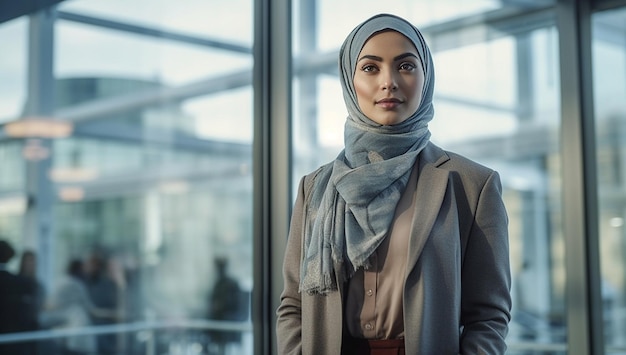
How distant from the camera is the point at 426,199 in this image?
1.75 metres

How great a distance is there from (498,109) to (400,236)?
2683mm

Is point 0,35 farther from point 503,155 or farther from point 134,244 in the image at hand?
point 503,155

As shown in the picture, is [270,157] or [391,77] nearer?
[391,77]

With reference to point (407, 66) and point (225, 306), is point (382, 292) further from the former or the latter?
point (225, 306)

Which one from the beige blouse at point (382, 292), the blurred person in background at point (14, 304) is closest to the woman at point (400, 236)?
the beige blouse at point (382, 292)

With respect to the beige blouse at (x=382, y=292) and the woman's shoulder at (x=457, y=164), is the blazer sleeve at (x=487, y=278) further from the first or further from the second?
the beige blouse at (x=382, y=292)

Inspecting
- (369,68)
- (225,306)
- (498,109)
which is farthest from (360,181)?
(498,109)

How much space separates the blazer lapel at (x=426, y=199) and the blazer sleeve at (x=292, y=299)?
31 cm

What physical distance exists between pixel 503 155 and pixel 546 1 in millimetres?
792

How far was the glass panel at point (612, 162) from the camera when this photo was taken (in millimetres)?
3922

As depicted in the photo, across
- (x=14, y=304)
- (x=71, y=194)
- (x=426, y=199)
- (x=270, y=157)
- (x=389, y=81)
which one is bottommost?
(x=14, y=304)

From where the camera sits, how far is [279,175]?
4230 mm

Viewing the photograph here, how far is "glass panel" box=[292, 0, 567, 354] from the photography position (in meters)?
4.18

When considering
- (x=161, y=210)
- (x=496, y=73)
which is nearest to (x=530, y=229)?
(x=496, y=73)
